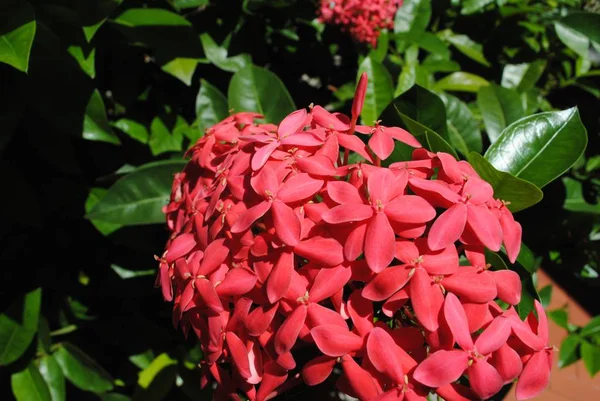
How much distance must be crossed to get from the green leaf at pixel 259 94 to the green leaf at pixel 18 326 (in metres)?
0.73

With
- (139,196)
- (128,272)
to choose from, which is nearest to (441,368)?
(139,196)

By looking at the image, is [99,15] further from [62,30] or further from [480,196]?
[480,196]

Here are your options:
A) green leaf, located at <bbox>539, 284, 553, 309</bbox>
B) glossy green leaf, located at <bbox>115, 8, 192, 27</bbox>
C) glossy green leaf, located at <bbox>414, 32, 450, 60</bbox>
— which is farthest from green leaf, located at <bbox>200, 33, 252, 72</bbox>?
green leaf, located at <bbox>539, 284, 553, 309</bbox>

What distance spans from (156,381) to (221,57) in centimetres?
91

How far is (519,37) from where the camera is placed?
162 cm

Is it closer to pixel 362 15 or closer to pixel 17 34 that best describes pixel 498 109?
pixel 362 15

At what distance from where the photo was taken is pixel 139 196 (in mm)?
1097

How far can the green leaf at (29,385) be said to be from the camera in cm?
136

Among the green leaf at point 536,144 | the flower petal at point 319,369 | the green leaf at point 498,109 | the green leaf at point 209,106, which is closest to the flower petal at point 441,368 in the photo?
the flower petal at point 319,369

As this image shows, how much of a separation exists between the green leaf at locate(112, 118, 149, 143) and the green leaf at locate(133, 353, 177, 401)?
0.64m

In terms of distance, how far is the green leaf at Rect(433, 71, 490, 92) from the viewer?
1.44 metres

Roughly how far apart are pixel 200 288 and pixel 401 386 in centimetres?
27

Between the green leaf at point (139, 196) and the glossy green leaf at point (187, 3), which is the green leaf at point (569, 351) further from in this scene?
the glossy green leaf at point (187, 3)

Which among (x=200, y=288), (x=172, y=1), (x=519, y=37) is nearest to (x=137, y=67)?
(x=172, y=1)
